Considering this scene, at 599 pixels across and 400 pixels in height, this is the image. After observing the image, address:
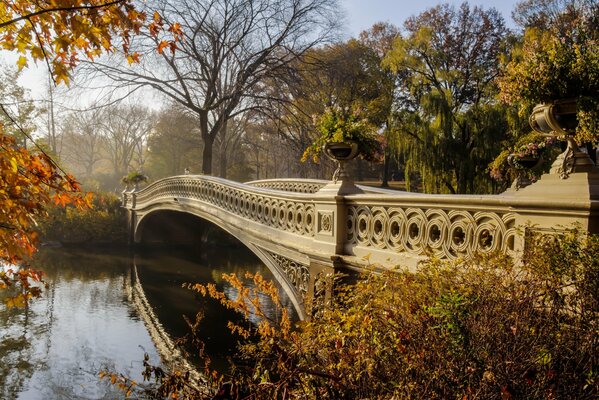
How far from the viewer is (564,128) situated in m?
4.00

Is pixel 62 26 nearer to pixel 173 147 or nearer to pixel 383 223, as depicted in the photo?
pixel 383 223

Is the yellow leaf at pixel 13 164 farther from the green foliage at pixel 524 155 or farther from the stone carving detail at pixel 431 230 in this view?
the green foliage at pixel 524 155

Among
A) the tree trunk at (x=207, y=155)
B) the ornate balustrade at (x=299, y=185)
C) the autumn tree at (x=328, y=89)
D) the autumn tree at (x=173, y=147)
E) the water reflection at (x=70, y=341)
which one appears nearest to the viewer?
the water reflection at (x=70, y=341)

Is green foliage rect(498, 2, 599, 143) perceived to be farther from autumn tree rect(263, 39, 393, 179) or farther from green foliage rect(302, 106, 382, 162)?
autumn tree rect(263, 39, 393, 179)

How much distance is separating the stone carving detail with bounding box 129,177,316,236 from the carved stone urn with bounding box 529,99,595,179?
153 inches

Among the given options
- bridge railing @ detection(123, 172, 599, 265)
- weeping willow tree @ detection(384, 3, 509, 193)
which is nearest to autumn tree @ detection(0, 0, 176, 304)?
bridge railing @ detection(123, 172, 599, 265)

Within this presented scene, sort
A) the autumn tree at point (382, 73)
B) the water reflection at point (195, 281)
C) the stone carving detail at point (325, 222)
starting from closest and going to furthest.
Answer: the stone carving detail at point (325, 222) → the water reflection at point (195, 281) → the autumn tree at point (382, 73)

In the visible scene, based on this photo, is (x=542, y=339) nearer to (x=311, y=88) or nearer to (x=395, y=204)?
(x=395, y=204)

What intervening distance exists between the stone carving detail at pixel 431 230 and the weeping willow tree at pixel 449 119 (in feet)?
41.7

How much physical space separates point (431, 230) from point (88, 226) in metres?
22.6

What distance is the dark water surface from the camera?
8.56 metres

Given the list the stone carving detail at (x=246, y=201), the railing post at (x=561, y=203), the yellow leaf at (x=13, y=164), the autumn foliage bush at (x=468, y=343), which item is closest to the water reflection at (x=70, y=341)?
the stone carving detail at (x=246, y=201)

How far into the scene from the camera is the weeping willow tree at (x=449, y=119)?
59.2 ft

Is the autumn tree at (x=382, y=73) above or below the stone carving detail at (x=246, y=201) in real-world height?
above
